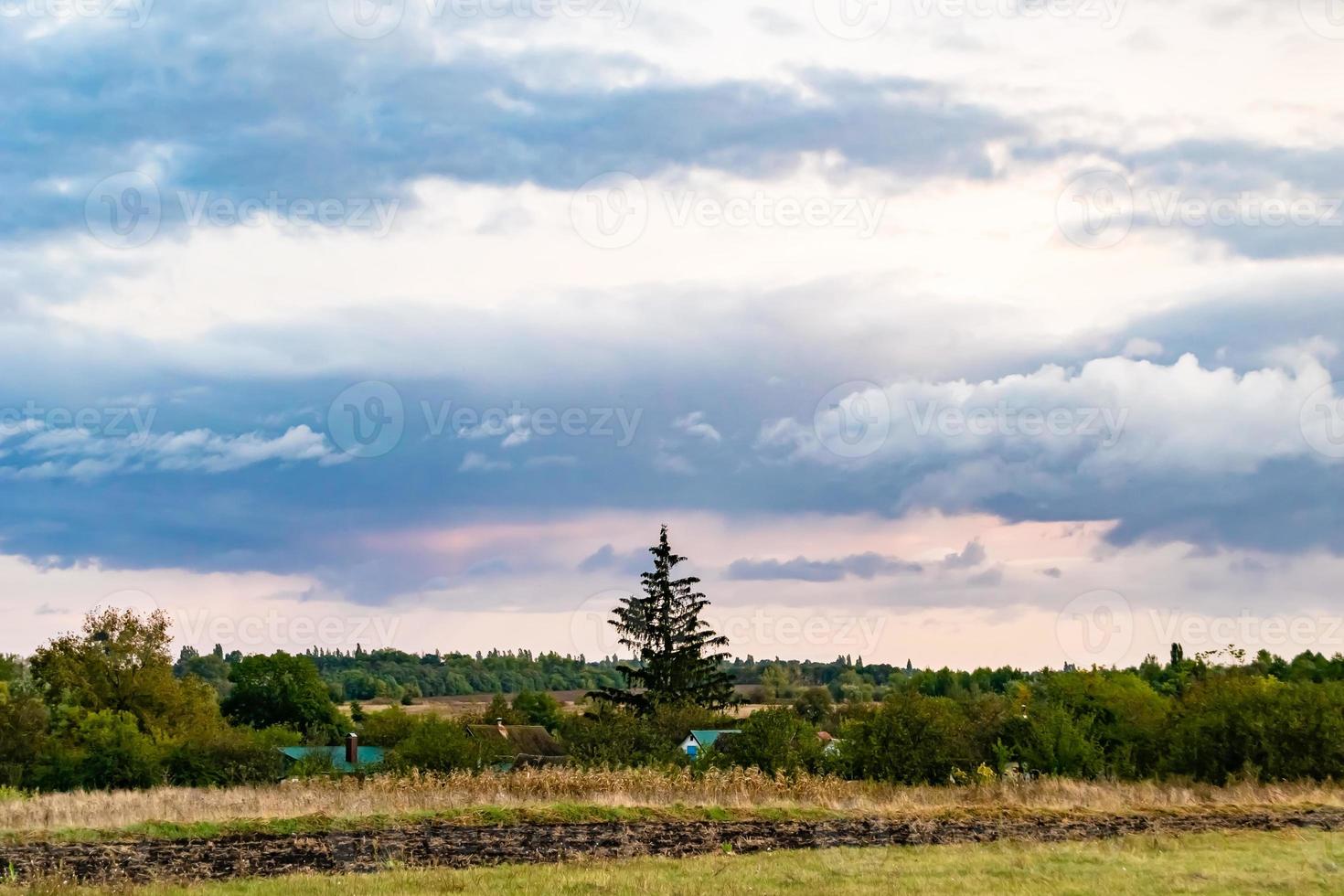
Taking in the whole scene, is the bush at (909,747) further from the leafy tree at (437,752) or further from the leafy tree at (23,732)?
the leafy tree at (23,732)

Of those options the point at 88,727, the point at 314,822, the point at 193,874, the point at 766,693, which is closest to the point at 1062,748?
the point at 314,822

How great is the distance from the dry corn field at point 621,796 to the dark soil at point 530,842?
274 cm

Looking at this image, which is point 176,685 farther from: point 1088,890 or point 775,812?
point 1088,890

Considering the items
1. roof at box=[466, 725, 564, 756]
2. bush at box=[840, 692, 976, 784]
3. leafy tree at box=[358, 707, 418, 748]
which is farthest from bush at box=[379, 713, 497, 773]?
roof at box=[466, 725, 564, 756]

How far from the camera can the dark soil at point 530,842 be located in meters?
22.5

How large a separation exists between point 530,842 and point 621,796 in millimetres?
8456

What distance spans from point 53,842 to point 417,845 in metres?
7.67

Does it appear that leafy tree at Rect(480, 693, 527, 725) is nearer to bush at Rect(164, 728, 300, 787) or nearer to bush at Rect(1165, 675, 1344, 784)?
bush at Rect(164, 728, 300, 787)

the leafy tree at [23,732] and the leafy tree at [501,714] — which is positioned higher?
the leafy tree at [23,732]

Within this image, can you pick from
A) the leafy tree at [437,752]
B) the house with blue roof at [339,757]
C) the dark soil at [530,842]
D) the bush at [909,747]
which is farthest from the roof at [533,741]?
the dark soil at [530,842]

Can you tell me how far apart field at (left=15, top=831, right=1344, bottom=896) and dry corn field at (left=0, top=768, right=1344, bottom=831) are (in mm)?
9065

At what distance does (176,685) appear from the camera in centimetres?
6281

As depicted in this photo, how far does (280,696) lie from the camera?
11500cm

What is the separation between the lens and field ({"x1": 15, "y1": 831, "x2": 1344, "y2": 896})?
19109 mm
